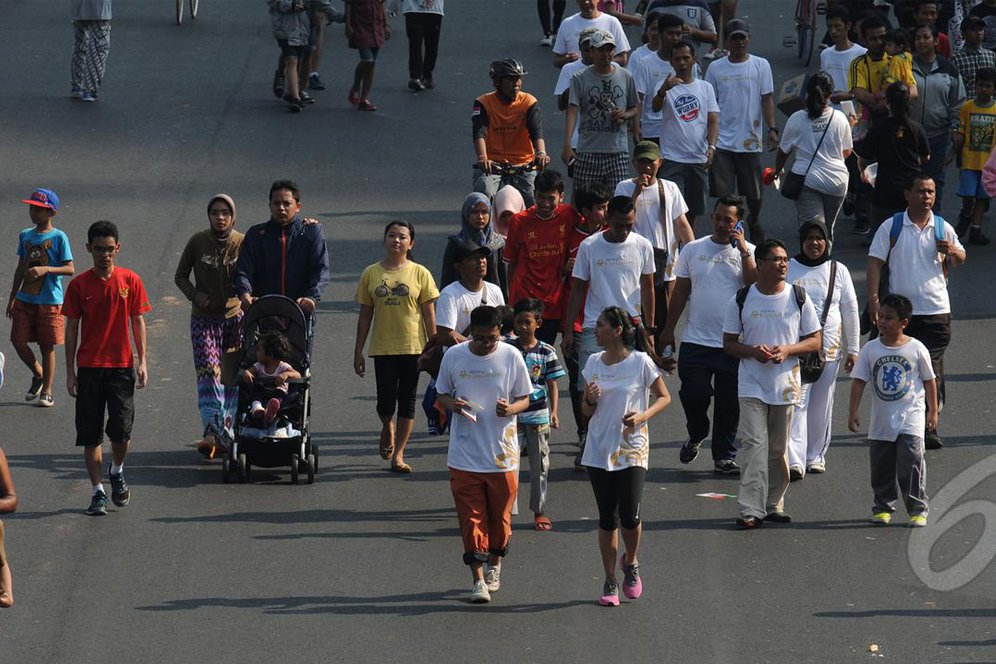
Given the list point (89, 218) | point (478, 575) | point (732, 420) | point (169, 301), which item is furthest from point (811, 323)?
point (89, 218)

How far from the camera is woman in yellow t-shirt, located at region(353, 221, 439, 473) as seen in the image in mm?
12445

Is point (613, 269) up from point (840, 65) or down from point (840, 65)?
down

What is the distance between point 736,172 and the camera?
17.1 metres

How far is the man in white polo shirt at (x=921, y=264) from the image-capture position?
12805mm

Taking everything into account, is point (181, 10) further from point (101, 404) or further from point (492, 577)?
point (492, 577)

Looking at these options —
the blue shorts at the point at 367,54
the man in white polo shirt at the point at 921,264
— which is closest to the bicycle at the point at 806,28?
the blue shorts at the point at 367,54

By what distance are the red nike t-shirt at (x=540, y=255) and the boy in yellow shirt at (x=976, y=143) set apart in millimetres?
6943

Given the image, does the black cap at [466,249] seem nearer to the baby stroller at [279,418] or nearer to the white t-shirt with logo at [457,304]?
the white t-shirt with logo at [457,304]

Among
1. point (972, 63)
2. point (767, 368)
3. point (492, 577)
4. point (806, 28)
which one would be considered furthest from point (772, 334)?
point (806, 28)

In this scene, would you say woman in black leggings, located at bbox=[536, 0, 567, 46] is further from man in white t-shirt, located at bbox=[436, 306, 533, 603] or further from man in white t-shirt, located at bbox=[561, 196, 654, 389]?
man in white t-shirt, located at bbox=[436, 306, 533, 603]

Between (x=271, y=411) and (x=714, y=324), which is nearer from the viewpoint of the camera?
(x=271, y=411)

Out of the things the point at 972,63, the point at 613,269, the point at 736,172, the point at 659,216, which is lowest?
the point at 613,269

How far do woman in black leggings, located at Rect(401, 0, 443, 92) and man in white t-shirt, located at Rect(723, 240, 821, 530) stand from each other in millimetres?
12188

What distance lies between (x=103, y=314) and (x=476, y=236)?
278cm
